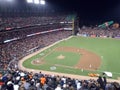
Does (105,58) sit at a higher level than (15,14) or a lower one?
lower

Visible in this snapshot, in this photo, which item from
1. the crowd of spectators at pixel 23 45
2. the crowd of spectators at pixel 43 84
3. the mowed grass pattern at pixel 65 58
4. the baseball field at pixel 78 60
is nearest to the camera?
the crowd of spectators at pixel 43 84

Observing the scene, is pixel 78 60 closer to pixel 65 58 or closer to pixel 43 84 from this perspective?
pixel 65 58

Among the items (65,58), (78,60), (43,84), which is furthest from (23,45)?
(43,84)

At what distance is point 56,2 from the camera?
246 feet

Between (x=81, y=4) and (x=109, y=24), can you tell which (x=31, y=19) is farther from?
(x=109, y=24)

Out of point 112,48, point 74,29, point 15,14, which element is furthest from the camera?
point 74,29

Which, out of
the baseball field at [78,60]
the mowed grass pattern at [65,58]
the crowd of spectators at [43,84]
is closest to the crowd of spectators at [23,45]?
the baseball field at [78,60]

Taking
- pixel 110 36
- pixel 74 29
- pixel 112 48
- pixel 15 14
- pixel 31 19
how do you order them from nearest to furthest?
pixel 112 48
pixel 15 14
pixel 31 19
pixel 110 36
pixel 74 29

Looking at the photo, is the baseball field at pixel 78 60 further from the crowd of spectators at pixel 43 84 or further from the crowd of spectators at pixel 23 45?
the crowd of spectators at pixel 43 84

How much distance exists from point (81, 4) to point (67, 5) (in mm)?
5533

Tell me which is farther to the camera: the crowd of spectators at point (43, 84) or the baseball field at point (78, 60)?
the baseball field at point (78, 60)

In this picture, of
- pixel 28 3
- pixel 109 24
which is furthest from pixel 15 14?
pixel 109 24

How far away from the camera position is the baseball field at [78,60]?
33.8 m

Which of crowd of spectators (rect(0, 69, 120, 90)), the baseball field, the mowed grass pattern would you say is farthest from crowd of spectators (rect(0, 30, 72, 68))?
crowd of spectators (rect(0, 69, 120, 90))
